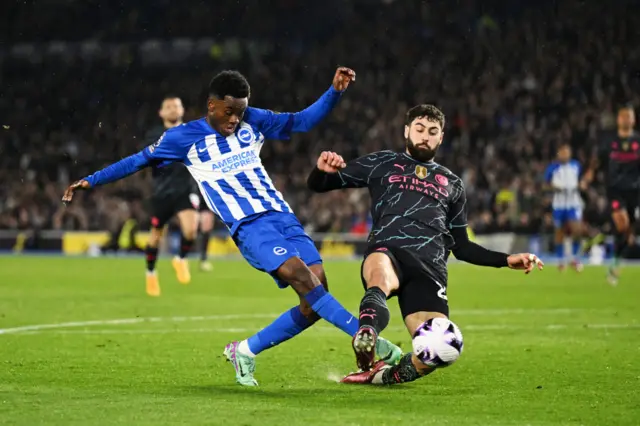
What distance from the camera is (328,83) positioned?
1283 inches

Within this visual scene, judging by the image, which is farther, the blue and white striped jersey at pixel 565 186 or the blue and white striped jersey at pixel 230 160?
the blue and white striped jersey at pixel 565 186

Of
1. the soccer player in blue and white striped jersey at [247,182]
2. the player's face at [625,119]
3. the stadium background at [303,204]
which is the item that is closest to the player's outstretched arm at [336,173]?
the soccer player in blue and white striped jersey at [247,182]

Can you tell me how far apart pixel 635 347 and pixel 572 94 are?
67.4ft

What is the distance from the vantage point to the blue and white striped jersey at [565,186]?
2080 cm

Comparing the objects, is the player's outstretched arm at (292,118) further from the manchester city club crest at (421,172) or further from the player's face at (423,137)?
the manchester city club crest at (421,172)

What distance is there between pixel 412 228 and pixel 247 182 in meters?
1.08

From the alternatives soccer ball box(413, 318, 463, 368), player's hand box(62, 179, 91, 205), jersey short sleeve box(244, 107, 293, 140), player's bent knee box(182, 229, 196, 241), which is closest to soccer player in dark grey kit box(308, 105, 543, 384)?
soccer ball box(413, 318, 463, 368)

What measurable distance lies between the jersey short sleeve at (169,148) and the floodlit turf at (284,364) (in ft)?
4.59

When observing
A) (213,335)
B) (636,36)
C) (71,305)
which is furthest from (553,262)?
(213,335)

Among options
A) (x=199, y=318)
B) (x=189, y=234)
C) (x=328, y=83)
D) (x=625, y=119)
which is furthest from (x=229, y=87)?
(x=328, y=83)

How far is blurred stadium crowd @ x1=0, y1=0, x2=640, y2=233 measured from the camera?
2822cm

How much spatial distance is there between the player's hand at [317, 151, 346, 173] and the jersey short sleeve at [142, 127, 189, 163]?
1.03 meters

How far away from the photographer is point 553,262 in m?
24.7

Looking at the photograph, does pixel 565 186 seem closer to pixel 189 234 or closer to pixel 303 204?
pixel 189 234
